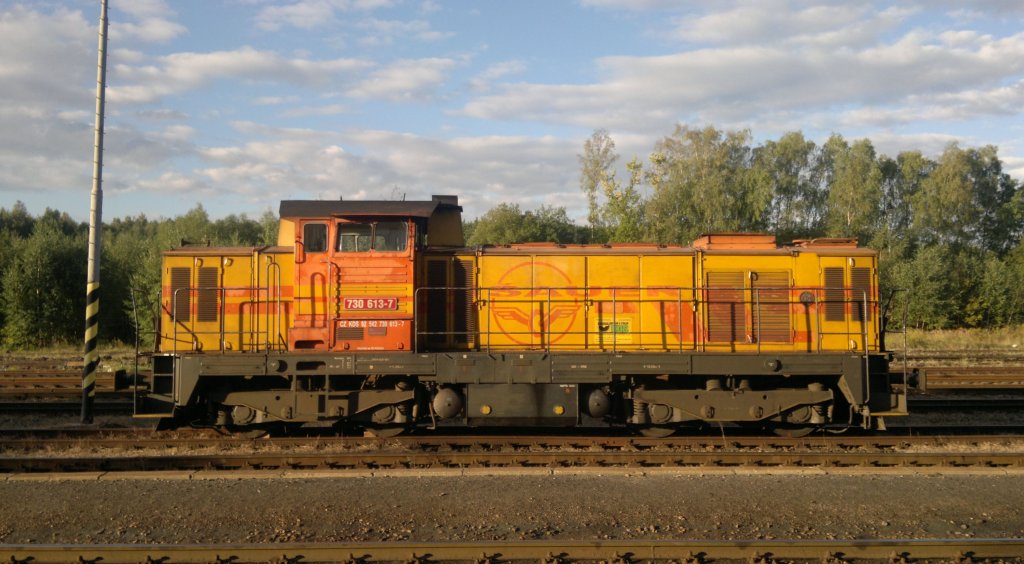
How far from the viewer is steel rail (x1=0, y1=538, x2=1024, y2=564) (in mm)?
5727

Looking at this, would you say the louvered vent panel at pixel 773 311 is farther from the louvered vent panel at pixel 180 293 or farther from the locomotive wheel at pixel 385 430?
the louvered vent panel at pixel 180 293

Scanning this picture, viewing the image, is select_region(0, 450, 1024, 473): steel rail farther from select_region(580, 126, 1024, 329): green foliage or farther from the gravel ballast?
select_region(580, 126, 1024, 329): green foliage

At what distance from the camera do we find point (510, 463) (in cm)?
912

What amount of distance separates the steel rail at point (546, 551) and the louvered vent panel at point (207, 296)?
5.06m

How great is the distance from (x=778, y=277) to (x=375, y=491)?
6.90 metres

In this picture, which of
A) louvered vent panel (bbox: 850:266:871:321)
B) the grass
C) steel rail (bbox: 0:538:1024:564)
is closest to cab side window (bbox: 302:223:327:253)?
steel rail (bbox: 0:538:1024:564)

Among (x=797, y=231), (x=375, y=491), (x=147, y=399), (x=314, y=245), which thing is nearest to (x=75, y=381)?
(x=147, y=399)

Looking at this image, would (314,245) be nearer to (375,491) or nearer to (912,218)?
(375,491)

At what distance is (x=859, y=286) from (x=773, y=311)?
1355 millimetres

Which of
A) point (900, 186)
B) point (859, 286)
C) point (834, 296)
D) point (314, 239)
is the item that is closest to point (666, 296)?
point (834, 296)

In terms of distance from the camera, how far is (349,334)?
396 inches

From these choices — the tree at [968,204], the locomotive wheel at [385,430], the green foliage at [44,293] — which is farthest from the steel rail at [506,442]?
the tree at [968,204]

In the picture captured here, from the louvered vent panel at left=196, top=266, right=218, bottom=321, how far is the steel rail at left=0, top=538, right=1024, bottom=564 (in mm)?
5058

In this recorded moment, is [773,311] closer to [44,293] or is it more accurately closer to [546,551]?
[546,551]
